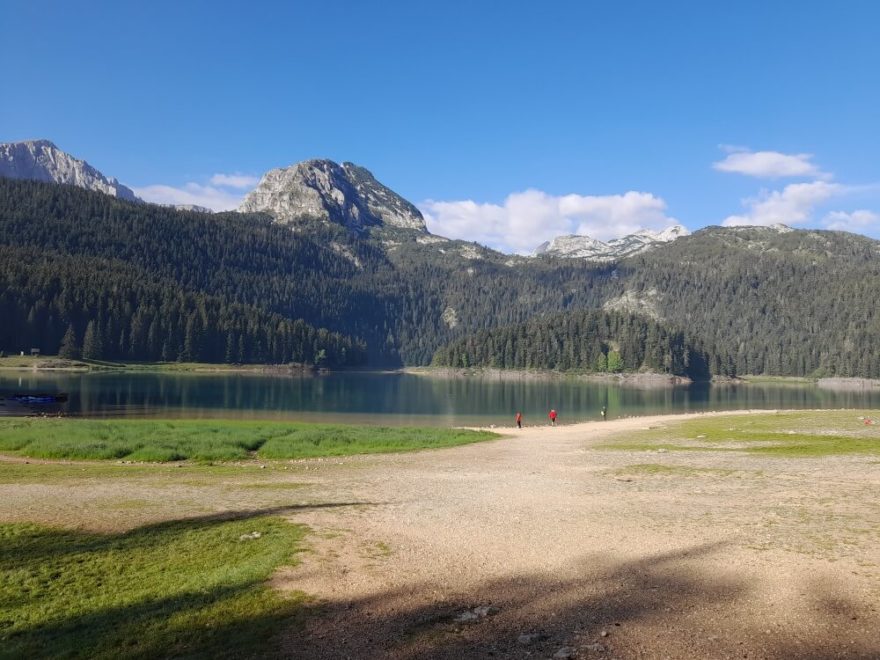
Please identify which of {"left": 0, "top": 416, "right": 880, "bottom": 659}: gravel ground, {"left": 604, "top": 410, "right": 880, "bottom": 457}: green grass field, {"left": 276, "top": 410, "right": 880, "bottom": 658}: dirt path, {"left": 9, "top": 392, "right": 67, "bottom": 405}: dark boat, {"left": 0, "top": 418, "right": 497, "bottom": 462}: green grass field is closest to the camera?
{"left": 276, "top": 410, "right": 880, "bottom": 658}: dirt path

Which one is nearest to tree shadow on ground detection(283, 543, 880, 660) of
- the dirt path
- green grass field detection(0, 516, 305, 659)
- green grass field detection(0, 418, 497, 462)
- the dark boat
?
the dirt path

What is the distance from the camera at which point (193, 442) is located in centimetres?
4509

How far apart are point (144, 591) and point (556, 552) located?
33.8 feet

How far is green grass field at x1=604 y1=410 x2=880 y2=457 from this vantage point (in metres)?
42.9

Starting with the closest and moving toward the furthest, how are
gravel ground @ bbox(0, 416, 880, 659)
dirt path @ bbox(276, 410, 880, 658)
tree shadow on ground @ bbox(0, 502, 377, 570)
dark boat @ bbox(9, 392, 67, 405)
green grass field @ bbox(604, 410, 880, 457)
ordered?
1. dirt path @ bbox(276, 410, 880, 658)
2. gravel ground @ bbox(0, 416, 880, 659)
3. tree shadow on ground @ bbox(0, 502, 377, 570)
4. green grass field @ bbox(604, 410, 880, 457)
5. dark boat @ bbox(9, 392, 67, 405)

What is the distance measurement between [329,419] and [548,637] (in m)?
74.4

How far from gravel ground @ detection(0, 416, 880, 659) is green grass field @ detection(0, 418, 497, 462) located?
689cm

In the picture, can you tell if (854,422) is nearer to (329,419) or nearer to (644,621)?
(329,419)

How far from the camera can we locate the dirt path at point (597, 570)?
11273 millimetres

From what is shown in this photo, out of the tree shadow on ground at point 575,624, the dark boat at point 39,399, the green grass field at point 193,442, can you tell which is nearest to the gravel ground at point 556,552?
the tree shadow on ground at point 575,624

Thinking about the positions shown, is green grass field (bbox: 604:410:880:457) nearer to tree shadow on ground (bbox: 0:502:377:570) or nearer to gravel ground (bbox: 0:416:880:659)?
gravel ground (bbox: 0:416:880:659)

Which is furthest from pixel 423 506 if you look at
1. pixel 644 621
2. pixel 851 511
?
pixel 851 511

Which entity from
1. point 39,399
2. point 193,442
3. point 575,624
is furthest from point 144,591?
point 39,399

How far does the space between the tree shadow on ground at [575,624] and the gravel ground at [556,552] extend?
5 cm
